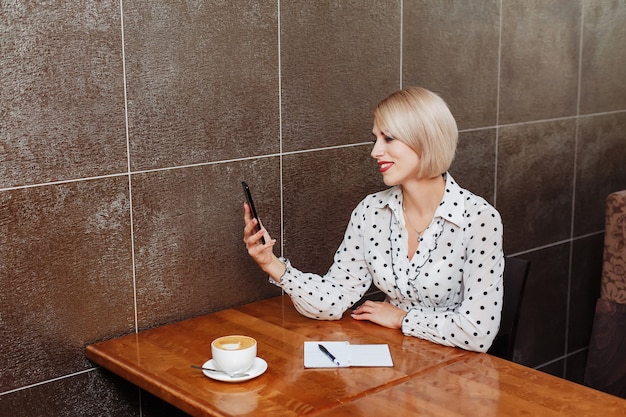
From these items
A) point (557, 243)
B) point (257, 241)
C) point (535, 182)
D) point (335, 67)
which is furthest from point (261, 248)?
point (557, 243)

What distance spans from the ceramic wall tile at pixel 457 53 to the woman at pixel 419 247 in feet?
2.05

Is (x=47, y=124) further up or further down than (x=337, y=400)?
further up

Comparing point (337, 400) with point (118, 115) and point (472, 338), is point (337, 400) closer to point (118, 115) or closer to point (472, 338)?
point (472, 338)

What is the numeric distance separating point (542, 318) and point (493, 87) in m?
1.03

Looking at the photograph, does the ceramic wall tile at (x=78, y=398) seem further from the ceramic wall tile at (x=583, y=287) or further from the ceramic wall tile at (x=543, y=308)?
the ceramic wall tile at (x=583, y=287)

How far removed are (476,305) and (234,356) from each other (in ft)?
2.12

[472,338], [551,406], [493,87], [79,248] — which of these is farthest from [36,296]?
[493,87]

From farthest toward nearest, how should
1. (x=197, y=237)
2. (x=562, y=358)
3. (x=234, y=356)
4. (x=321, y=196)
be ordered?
(x=562, y=358) → (x=321, y=196) → (x=197, y=237) → (x=234, y=356)

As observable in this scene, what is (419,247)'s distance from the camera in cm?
225

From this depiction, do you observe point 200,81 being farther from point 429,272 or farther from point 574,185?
point 574,185

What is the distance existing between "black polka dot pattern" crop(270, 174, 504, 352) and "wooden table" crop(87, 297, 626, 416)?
0.20 ft

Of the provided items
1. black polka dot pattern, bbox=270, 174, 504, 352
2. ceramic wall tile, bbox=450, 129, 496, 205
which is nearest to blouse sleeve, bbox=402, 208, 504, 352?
black polka dot pattern, bbox=270, 174, 504, 352

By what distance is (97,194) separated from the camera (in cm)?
211

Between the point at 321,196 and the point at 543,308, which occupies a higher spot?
the point at 321,196
